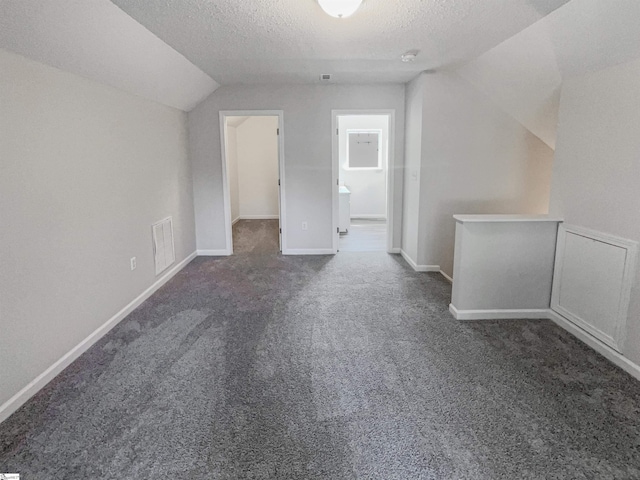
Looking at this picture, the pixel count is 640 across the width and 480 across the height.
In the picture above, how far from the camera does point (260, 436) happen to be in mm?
1925

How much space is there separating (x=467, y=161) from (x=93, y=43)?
367 centimetres

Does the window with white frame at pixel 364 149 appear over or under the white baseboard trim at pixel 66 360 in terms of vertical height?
over

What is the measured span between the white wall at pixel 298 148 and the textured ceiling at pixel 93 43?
1.23 meters

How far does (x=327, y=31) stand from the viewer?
2.96 m

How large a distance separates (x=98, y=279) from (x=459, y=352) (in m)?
2.69

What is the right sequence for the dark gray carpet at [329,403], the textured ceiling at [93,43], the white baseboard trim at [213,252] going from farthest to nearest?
the white baseboard trim at [213,252] < the textured ceiling at [93,43] < the dark gray carpet at [329,403]

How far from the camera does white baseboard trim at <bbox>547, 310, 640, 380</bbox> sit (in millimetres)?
2459

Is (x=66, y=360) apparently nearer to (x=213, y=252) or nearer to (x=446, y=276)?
(x=213, y=252)

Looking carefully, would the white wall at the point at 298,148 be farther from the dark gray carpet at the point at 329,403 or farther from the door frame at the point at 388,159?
the dark gray carpet at the point at 329,403

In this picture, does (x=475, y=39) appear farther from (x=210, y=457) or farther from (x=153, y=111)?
(x=210, y=457)

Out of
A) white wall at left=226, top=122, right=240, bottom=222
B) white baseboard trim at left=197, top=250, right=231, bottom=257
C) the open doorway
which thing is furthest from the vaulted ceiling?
the open doorway

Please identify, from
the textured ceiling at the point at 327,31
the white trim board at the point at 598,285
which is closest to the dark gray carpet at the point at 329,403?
the white trim board at the point at 598,285

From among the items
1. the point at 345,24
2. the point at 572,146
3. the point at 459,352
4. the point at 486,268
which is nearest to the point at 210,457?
the point at 459,352

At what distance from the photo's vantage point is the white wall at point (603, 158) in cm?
247
